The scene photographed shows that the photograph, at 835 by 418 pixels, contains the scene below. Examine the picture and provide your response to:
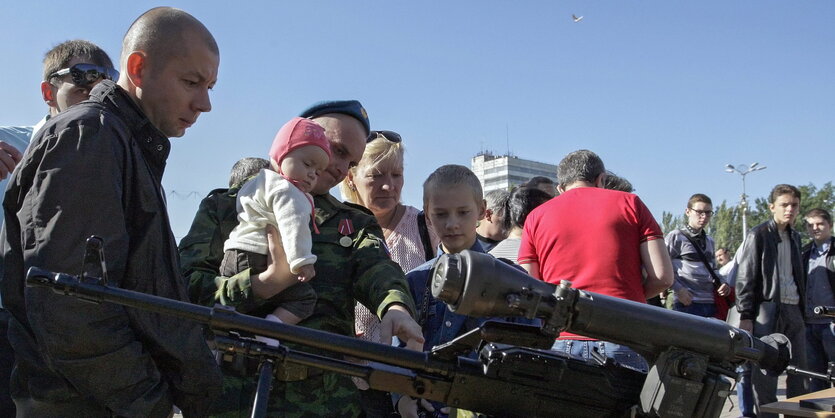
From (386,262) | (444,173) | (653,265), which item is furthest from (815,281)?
(386,262)

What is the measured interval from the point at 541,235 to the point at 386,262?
6.77ft

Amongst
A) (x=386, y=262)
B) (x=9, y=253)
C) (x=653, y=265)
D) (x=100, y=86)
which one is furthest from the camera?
(x=653, y=265)

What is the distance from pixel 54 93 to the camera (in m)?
3.46

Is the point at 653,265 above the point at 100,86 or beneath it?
beneath

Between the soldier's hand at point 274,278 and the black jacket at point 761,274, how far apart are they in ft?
21.1

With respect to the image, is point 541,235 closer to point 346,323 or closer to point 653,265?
point 653,265

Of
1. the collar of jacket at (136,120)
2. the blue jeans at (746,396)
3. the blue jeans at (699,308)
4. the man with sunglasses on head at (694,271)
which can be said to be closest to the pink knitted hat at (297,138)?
the collar of jacket at (136,120)

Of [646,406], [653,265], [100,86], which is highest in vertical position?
[100,86]

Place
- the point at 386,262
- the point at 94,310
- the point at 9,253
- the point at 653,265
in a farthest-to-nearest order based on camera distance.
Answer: the point at 653,265
the point at 386,262
the point at 9,253
the point at 94,310

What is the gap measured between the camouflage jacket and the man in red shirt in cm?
181

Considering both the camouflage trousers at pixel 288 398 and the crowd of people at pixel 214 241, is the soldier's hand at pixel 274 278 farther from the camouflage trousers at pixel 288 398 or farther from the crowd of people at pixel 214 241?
the camouflage trousers at pixel 288 398

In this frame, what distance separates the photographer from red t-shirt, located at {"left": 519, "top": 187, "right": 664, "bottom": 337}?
14.8 feet

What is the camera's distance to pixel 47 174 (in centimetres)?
192

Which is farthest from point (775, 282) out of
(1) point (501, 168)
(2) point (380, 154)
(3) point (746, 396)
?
(1) point (501, 168)
